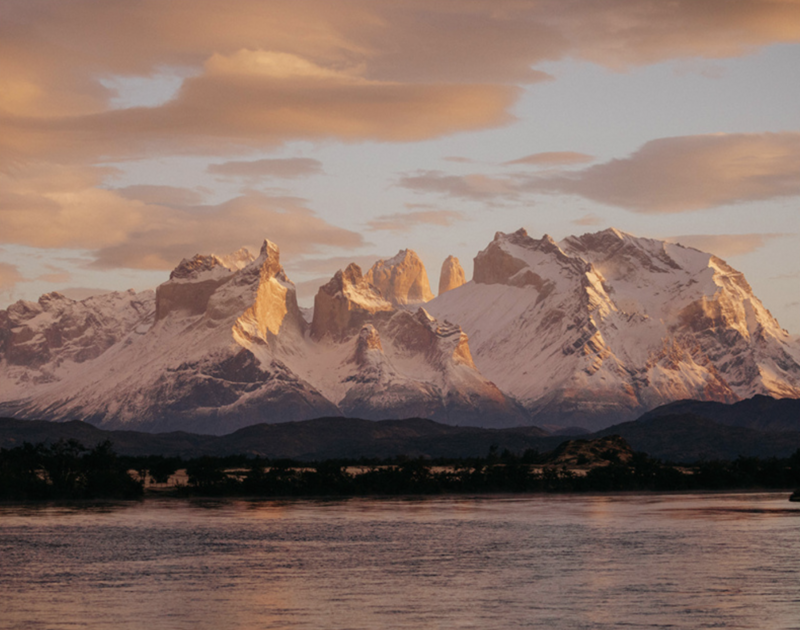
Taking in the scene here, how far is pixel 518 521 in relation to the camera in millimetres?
190625

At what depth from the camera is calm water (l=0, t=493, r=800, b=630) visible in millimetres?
93812

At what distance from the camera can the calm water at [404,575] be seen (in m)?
93.8

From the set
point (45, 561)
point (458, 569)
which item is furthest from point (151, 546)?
point (458, 569)

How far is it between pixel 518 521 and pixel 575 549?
154 feet

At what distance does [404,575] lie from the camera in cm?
12025

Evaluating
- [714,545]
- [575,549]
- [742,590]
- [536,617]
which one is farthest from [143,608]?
Answer: [714,545]

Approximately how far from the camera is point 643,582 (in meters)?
112

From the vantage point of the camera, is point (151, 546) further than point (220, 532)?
No

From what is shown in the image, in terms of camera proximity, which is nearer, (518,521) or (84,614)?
(84,614)

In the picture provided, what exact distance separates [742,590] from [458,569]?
30.6 m

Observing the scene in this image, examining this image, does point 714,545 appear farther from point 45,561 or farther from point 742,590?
point 45,561

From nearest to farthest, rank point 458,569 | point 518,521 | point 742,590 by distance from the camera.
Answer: point 742,590 → point 458,569 → point 518,521

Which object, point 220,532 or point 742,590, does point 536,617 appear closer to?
point 742,590

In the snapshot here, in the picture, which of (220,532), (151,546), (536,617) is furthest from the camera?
Answer: (220,532)
